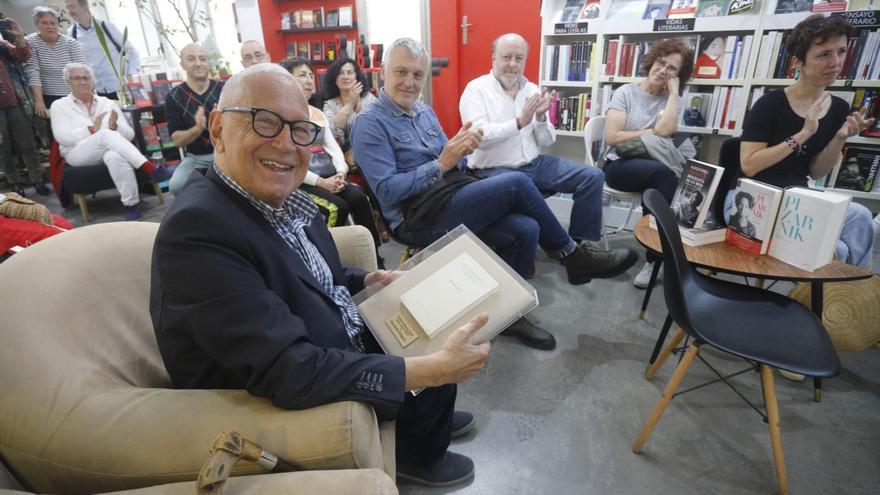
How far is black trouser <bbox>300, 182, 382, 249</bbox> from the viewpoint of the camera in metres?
2.62

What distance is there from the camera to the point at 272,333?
2.70 feet

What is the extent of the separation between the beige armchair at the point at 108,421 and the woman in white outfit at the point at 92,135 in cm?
340

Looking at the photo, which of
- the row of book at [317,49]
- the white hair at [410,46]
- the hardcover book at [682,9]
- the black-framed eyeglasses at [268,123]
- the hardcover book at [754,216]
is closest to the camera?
the black-framed eyeglasses at [268,123]

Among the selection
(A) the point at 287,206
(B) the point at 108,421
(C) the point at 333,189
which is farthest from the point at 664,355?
(C) the point at 333,189

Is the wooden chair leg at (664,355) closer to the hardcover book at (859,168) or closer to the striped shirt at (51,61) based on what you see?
the hardcover book at (859,168)

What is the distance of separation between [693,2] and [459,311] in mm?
3080

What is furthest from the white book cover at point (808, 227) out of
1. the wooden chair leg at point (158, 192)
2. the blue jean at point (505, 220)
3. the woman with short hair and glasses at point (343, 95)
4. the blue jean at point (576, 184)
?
the wooden chair leg at point (158, 192)

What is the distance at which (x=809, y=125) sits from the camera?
6.82 feet

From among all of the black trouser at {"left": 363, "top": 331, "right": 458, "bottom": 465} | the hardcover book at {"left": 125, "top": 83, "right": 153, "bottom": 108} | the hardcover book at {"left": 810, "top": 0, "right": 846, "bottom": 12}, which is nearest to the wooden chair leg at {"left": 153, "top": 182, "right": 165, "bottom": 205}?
the hardcover book at {"left": 125, "top": 83, "right": 153, "bottom": 108}

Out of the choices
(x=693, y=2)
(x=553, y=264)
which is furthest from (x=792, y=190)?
(x=693, y=2)

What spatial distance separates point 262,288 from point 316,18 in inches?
229

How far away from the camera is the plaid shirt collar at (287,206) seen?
38.3 inches

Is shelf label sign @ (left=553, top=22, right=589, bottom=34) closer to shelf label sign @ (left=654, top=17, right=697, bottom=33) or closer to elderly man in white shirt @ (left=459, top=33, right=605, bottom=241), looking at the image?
shelf label sign @ (left=654, top=17, right=697, bottom=33)

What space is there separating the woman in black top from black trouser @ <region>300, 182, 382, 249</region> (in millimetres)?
1929
